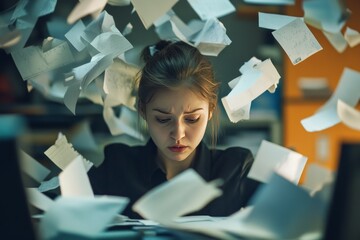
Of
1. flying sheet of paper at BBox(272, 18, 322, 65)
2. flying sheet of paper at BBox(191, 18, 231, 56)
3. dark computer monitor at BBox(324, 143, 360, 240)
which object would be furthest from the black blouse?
dark computer monitor at BBox(324, 143, 360, 240)

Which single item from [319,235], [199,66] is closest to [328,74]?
[199,66]

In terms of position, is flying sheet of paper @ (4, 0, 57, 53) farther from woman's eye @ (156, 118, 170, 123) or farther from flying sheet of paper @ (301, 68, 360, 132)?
flying sheet of paper @ (301, 68, 360, 132)

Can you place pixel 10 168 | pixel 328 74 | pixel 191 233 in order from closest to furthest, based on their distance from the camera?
pixel 10 168, pixel 191 233, pixel 328 74

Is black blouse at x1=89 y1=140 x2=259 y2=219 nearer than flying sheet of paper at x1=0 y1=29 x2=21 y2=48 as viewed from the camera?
No

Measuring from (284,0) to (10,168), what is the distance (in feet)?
1.73

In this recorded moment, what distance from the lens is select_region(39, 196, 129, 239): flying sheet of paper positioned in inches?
23.8

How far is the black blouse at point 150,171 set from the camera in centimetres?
130

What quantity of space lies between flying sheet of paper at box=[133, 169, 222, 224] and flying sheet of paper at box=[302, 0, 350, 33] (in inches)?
16.5

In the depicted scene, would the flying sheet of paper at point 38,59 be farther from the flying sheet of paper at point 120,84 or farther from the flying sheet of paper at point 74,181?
the flying sheet of paper at point 74,181

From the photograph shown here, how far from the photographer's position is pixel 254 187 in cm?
130

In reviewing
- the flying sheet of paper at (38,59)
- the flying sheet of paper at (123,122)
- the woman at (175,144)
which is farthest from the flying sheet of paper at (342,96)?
the flying sheet of paper at (123,122)

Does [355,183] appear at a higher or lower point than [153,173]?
higher

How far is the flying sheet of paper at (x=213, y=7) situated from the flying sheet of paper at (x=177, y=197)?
0.59 m

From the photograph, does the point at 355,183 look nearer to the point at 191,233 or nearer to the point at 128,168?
the point at 191,233
